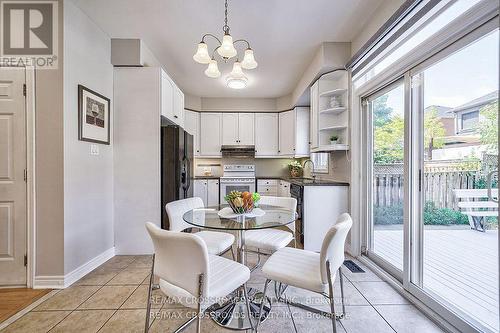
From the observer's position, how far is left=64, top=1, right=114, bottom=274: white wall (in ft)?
7.10

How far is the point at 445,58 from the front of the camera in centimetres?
165

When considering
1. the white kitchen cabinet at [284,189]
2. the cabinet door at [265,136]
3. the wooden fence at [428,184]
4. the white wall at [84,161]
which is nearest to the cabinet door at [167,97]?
the white wall at [84,161]

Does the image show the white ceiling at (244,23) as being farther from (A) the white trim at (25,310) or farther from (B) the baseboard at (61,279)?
(A) the white trim at (25,310)

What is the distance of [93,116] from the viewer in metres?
2.49

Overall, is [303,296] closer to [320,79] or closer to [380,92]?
[380,92]

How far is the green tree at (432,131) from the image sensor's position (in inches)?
69.9

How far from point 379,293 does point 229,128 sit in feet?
13.4

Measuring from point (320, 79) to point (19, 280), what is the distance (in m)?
4.16

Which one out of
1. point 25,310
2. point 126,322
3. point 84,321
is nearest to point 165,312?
point 126,322

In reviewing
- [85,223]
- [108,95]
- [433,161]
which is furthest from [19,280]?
[433,161]

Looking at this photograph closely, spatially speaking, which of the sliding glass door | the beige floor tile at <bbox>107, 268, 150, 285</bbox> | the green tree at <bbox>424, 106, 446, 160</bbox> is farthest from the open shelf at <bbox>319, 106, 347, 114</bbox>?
the beige floor tile at <bbox>107, 268, 150, 285</bbox>

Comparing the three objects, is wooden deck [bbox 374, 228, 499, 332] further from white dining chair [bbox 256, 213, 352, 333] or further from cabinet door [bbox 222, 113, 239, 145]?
cabinet door [bbox 222, 113, 239, 145]

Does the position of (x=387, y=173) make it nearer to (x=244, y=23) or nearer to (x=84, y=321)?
(x=244, y=23)

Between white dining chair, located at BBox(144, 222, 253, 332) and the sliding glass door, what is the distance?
1947 millimetres
